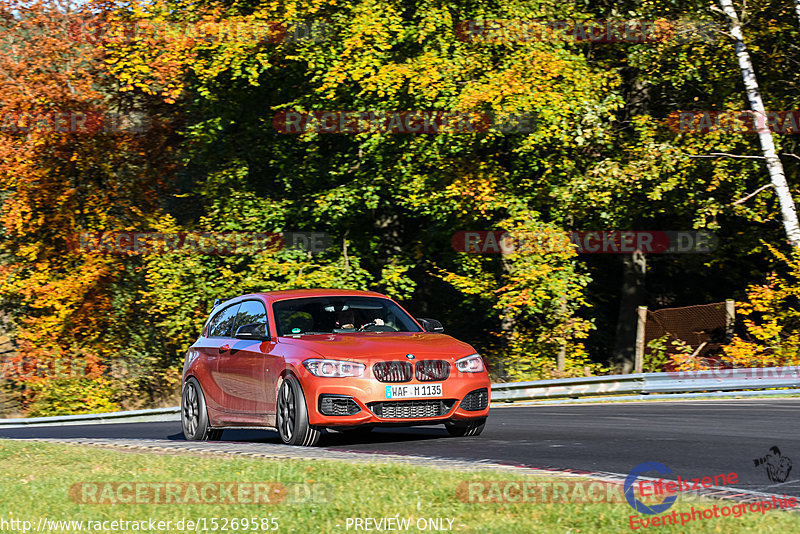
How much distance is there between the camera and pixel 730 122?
26141 mm

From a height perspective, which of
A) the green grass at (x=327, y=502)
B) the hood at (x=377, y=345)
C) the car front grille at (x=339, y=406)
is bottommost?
the green grass at (x=327, y=502)

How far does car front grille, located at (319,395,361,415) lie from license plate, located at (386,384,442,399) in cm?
34

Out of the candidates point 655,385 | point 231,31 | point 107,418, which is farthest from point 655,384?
point 107,418

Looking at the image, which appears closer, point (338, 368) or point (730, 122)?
point (338, 368)

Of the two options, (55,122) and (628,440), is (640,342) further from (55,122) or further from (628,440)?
(55,122)

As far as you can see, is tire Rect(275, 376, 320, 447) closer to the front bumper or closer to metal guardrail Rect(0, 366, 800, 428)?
the front bumper

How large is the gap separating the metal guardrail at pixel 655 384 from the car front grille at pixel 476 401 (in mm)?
8800

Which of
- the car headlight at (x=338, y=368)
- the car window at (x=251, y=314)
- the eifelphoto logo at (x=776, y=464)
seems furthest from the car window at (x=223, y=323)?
the eifelphoto logo at (x=776, y=464)

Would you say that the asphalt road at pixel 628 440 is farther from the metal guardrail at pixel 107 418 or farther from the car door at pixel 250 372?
the metal guardrail at pixel 107 418

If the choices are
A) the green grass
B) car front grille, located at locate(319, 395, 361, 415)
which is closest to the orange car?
car front grille, located at locate(319, 395, 361, 415)

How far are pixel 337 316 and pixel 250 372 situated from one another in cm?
109

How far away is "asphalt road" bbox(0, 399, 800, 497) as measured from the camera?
9.27m

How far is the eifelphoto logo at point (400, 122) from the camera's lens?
26031 millimetres

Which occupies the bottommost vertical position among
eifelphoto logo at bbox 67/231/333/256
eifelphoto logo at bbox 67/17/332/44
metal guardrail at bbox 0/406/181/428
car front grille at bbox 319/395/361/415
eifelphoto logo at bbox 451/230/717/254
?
metal guardrail at bbox 0/406/181/428
